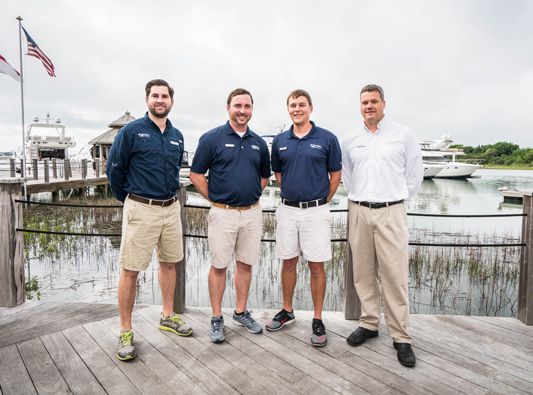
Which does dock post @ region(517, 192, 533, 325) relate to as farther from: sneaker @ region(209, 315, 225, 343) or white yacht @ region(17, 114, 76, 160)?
white yacht @ region(17, 114, 76, 160)

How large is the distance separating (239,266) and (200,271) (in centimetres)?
394

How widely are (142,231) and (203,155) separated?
0.79 m

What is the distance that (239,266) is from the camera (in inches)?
118

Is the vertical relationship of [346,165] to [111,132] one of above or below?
below

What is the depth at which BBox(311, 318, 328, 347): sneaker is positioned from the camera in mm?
2648

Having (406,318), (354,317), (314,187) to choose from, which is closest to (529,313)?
(406,318)

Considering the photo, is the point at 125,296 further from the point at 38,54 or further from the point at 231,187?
the point at 38,54

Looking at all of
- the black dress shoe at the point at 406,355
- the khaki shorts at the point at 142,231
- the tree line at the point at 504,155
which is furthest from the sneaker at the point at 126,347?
the tree line at the point at 504,155

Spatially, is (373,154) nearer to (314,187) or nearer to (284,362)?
(314,187)

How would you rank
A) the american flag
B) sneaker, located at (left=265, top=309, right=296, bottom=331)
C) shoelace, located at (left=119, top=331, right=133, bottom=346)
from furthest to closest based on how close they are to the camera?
the american flag, sneaker, located at (left=265, top=309, right=296, bottom=331), shoelace, located at (left=119, top=331, right=133, bottom=346)

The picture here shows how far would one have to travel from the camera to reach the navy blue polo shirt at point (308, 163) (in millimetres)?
2773

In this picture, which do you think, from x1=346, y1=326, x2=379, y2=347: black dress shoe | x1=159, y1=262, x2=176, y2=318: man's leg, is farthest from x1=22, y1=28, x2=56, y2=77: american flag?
x1=346, y1=326, x2=379, y2=347: black dress shoe

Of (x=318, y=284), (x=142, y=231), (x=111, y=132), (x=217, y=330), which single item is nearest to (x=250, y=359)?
(x=217, y=330)

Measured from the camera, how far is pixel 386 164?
265cm
